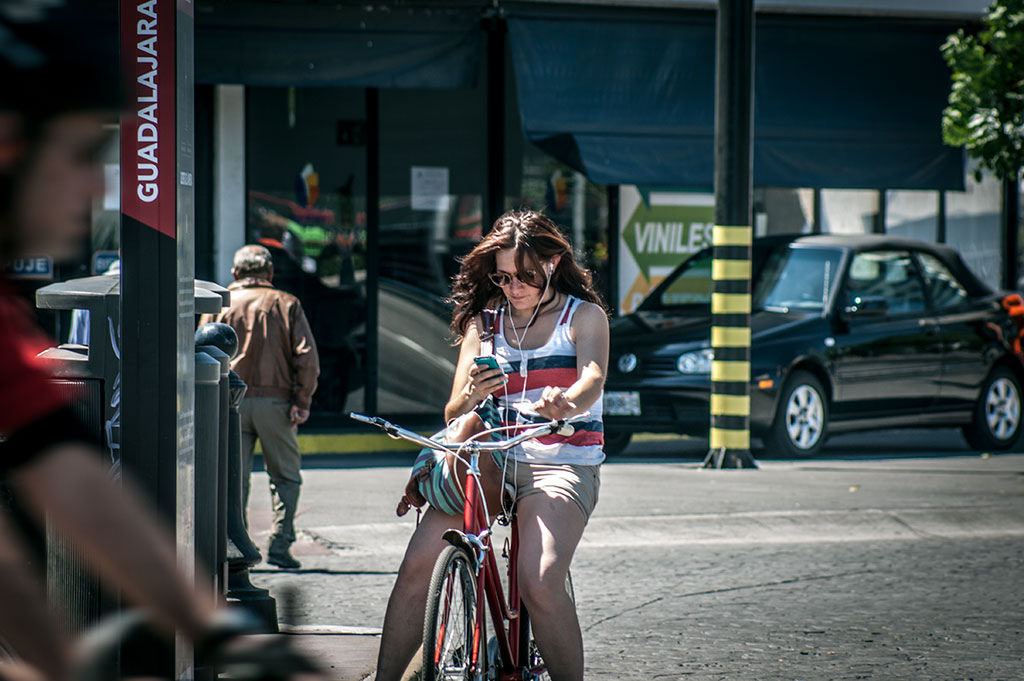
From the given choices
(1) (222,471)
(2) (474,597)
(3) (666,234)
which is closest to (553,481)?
(2) (474,597)

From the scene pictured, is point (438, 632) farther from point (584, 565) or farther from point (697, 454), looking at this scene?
point (697, 454)

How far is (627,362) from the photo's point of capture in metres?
11.6

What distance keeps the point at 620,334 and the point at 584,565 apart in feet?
15.0

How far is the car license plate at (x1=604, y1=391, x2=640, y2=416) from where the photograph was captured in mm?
11477

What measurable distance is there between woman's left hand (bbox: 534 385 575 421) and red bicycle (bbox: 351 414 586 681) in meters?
0.05

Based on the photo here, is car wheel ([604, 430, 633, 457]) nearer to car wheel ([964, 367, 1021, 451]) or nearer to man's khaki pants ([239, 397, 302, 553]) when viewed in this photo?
car wheel ([964, 367, 1021, 451])

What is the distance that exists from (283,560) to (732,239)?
15.5ft

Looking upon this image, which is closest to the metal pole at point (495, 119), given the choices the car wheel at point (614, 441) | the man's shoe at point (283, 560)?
the car wheel at point (614, 441)

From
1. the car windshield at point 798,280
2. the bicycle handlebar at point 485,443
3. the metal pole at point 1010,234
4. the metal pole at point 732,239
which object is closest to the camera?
the bicycle handlebar at point 485,443

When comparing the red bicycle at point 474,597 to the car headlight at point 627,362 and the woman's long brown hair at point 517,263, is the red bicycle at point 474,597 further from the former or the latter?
the car headlight at point 627,362

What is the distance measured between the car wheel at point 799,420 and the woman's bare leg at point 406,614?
7.50 m

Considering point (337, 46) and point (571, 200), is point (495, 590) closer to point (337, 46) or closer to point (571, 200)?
point (337, 46)

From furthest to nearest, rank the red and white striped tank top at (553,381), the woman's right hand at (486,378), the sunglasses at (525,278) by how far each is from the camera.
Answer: the sunglasses at (525,278) < the red and white striped tank top at (553,381) < the woman's right hand at (486,378)

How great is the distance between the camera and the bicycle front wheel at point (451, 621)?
3.93 metres
